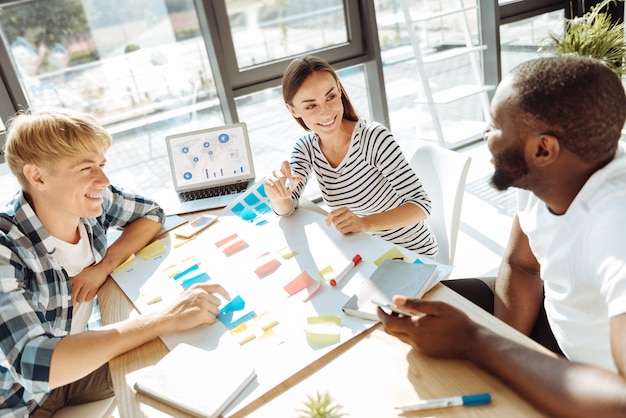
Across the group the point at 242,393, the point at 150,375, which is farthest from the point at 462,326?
the point at 150,375

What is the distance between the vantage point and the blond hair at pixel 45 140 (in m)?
1.30

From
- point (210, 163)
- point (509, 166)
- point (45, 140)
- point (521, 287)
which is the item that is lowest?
point (521, 287)

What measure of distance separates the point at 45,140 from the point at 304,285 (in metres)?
0.81

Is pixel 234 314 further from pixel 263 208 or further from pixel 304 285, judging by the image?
pixel 263 208

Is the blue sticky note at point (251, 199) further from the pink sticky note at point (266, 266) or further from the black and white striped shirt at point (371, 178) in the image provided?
the pink sticky note at point (266, 266)

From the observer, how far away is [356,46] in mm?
3006

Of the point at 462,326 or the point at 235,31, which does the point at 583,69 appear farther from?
the point at 235,31

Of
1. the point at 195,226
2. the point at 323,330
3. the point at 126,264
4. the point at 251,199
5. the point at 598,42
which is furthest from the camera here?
the point at 598,42

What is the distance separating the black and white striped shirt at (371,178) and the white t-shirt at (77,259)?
688 millimetres

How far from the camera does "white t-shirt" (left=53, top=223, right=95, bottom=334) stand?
4.66ft

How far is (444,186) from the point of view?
182cm

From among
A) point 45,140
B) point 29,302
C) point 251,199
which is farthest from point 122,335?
point 251,199

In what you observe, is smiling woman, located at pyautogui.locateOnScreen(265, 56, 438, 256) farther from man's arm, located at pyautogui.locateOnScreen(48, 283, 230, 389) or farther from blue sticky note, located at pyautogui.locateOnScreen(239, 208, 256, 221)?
man's arm, located at pyautogui.locateOnScreen(48, 283, 230, 389)

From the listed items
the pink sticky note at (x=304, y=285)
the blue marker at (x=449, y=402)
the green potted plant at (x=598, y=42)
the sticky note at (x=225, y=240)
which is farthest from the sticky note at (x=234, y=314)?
the green potted plant at (x=598, y=42)
